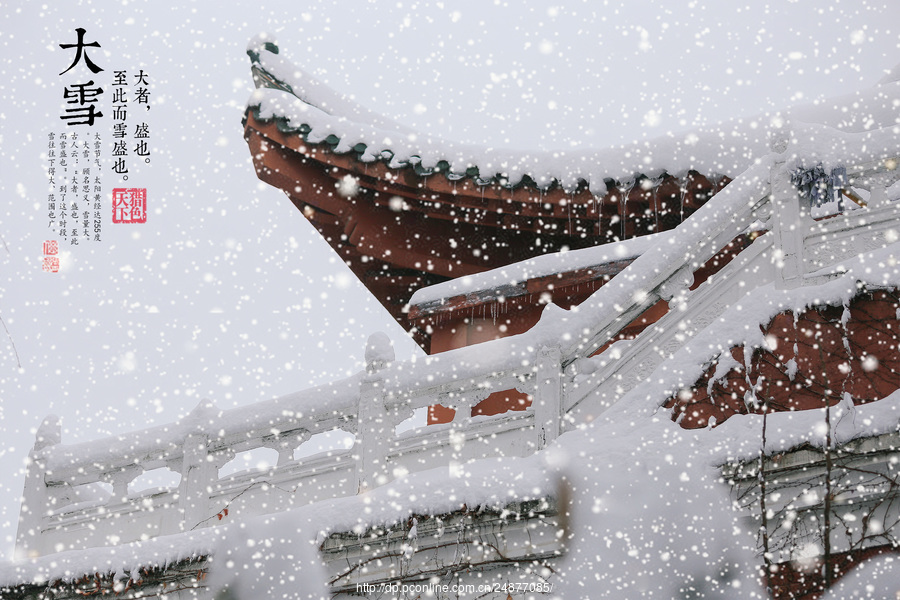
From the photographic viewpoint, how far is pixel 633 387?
16.4 feet

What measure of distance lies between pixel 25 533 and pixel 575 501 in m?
3.85

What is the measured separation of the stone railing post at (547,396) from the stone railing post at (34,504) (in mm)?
3307

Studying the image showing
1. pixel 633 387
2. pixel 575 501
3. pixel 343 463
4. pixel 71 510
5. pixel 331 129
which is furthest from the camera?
pixel 331 129

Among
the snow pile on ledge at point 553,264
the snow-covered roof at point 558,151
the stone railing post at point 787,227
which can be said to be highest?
the snow-covered roof at point 558,151

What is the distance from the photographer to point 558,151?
8109 mm

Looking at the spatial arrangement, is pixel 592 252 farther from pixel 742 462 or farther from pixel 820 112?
pixel 742 462

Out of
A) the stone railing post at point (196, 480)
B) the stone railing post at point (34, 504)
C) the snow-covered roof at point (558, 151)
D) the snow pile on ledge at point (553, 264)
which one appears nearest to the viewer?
the stone railing post at point (196, 480)

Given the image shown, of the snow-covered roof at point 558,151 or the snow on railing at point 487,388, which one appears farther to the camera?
the snow-covered roof at point 558,151

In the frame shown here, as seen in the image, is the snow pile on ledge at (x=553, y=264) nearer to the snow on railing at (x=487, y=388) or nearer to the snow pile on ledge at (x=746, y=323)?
the snow on railing at (x=487, y=388)

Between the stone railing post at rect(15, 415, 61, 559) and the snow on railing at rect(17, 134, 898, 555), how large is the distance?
365mm

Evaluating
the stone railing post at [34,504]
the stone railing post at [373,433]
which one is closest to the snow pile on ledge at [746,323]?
the stone railing post at [373,433]

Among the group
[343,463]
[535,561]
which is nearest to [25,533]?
[343,463]

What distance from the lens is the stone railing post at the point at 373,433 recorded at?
5.43m

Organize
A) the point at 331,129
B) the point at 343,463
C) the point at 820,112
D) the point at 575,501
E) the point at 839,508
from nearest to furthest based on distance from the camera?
the point at 839,508
the point at 575,501
the point at 343,463
the point at 820,112
the point at 331,129
